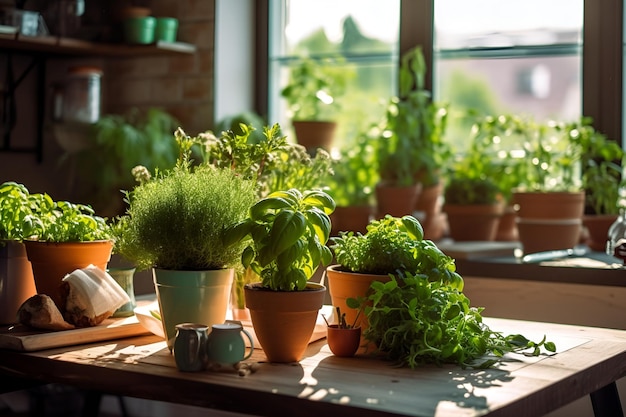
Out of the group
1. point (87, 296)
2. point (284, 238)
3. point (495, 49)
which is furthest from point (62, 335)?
point (495, 49)

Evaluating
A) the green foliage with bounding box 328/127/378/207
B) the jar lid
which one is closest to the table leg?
the green foliage with bounding box 328/127/378/207

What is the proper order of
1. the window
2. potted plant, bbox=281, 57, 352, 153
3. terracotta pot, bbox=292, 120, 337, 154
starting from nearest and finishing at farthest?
the window, terracotta pot, bbox=292, 120, 337, 154, potted plant, bbox=281, 57, 352, 153

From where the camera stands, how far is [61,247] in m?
1.82

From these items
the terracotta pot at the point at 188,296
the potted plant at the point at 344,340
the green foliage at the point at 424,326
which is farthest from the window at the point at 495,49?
the terracotta pot at the point at 188,296

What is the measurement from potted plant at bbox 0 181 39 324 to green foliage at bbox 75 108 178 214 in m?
1.57

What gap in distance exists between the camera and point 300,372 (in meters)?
1.49

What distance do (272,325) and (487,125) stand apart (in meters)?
1.77

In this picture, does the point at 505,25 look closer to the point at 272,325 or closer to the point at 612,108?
the point at 612,108

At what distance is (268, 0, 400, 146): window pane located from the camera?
3549 millimetres

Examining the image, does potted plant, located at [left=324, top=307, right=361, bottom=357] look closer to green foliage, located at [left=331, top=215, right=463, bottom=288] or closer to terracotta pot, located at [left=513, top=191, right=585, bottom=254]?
green foliage, located at [left=331, top=215, right=463, bottom=288]

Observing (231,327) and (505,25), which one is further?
(505,25)

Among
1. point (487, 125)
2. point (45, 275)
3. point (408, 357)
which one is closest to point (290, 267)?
point (408, 357)

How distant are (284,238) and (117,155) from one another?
83.6 inches

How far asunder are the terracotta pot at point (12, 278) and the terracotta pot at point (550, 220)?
1.66 metres
